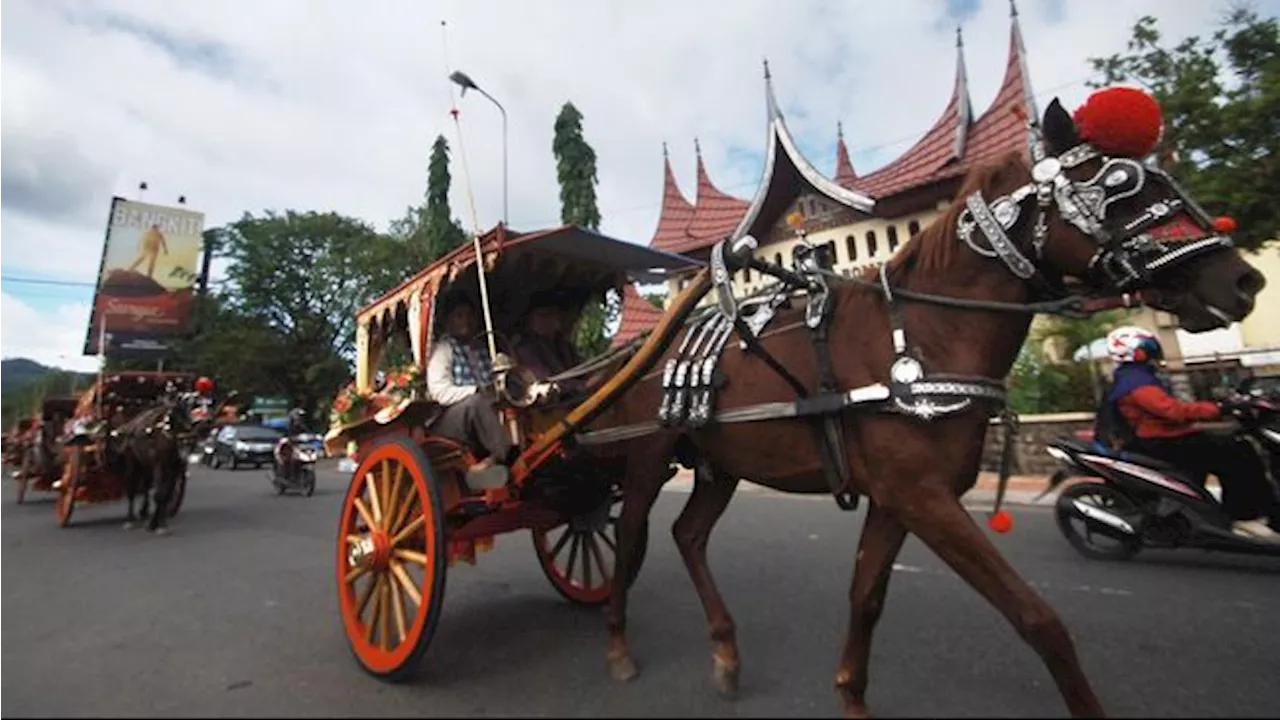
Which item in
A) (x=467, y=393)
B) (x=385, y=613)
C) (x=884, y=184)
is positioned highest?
(x=884, y=184)

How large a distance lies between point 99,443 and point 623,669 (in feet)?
25.9

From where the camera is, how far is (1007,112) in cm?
1437

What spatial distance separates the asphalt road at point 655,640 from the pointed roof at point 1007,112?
1131 cm

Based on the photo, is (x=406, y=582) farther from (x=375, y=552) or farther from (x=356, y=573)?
(x=356, y=573)

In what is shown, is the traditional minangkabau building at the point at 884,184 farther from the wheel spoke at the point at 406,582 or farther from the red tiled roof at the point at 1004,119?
the wheel spoke at the point at 406,582

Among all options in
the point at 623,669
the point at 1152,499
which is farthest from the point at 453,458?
the point at 1152,499

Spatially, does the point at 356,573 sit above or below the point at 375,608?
above

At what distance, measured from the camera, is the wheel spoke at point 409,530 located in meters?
2.74

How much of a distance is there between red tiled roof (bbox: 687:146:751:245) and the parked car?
1278cm

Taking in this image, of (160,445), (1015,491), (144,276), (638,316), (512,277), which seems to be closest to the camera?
(512,277)

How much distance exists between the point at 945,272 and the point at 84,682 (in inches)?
148

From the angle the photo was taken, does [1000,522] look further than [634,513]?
No

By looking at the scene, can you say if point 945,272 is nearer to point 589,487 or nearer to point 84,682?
point 589,487

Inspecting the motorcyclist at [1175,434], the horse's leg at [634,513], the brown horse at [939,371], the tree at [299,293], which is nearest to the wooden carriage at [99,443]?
the horse's leg at [634,513]
